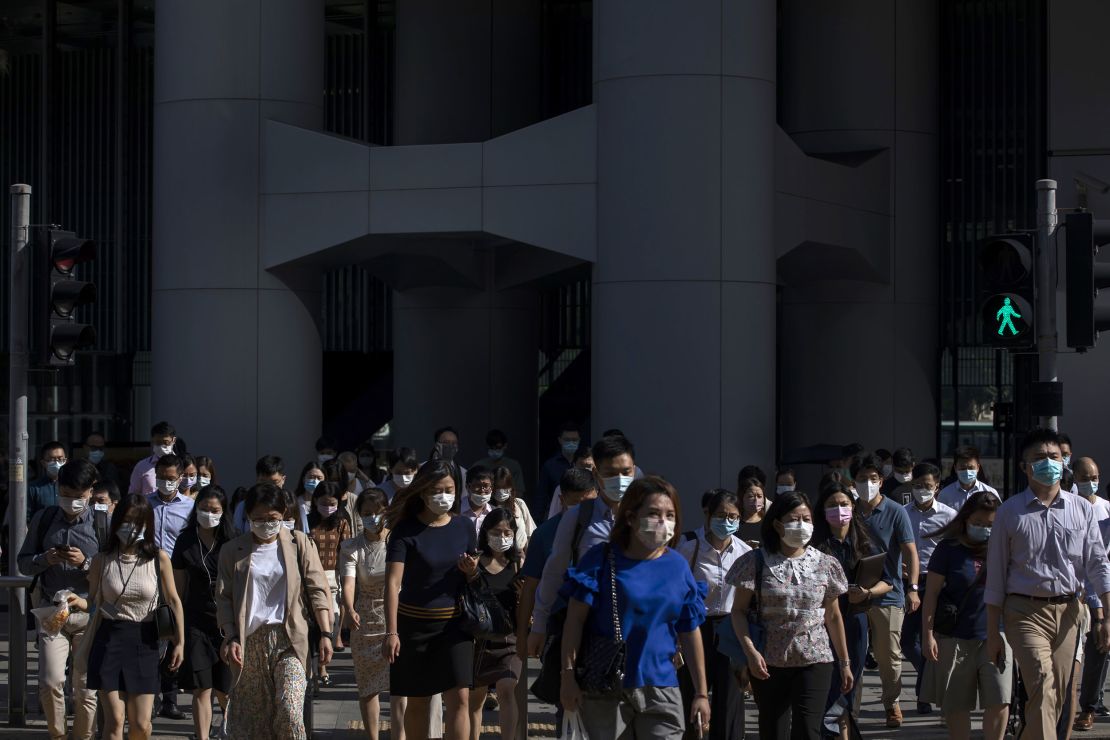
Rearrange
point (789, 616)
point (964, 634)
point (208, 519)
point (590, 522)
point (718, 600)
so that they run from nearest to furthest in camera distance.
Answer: point (590, 522) < point (789, 616) < point (718, 600) < point (964, 634) < point (208, 519)

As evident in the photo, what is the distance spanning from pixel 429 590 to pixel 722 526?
187cm

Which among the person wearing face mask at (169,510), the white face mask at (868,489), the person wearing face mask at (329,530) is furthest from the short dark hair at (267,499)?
the white face mask at (868,489)

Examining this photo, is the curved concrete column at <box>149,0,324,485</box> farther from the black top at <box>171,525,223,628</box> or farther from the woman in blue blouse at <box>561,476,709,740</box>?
the woman in blue blouse at <box>561,476,709,740</box>

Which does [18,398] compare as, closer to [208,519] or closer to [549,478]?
[208,519]

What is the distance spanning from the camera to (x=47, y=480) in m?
16.3

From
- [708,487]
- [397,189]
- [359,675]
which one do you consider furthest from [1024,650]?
[397,189]

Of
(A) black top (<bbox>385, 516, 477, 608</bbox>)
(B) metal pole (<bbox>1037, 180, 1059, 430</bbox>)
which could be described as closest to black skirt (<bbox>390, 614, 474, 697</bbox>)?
(A) black top (<bbox>385, 516, 477, 608</bbox>)

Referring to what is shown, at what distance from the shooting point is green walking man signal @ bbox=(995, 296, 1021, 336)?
11.5 meters

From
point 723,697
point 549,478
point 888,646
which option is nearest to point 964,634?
point 723,697

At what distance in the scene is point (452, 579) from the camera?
31.4 ft

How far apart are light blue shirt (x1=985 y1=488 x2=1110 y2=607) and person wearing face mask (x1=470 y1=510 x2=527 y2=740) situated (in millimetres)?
2777

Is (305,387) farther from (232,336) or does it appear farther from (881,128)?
(881,128)

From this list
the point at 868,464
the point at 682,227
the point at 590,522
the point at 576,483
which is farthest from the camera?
the point at 682,227

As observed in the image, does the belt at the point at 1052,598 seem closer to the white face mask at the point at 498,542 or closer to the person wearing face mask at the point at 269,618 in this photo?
the white face mask at the point at 498,542
